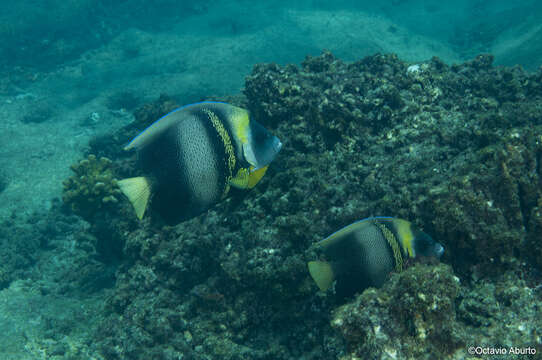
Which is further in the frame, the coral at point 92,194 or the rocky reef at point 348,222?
the coral at point 92,194

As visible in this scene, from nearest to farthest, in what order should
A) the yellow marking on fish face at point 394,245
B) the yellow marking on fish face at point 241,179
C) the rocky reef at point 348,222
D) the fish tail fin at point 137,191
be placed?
the fish tail fin at point 137,191 < the yellow marking on fish face at point 241,179 < the rocky reef at point 348,222 < the yellow marking on fish face at point 394,245

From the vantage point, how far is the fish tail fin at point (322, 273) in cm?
224

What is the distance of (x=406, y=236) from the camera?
236 centimetres

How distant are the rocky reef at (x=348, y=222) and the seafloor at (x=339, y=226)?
0.05 feet

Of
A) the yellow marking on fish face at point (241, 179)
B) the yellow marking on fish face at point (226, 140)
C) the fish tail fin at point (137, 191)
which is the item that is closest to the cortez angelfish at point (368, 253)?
the yellow marking on fish face at point (241, 179)

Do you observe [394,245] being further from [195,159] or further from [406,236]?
[195,159]

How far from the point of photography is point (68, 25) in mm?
20281

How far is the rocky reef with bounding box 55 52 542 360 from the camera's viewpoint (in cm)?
220

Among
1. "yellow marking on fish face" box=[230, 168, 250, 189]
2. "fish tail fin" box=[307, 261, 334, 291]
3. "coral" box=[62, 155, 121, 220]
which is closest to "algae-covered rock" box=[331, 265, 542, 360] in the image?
"fish tail fin" box=[307, 261, 334, 291]

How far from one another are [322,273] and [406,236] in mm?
726

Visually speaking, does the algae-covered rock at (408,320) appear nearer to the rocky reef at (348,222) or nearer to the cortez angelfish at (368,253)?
the rocky reef at (348,222)

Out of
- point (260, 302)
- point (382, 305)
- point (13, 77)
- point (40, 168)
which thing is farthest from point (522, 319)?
point (13, 77)

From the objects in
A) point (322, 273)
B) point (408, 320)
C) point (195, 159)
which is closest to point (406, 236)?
point (408, 320)

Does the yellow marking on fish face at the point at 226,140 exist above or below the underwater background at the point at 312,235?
above
